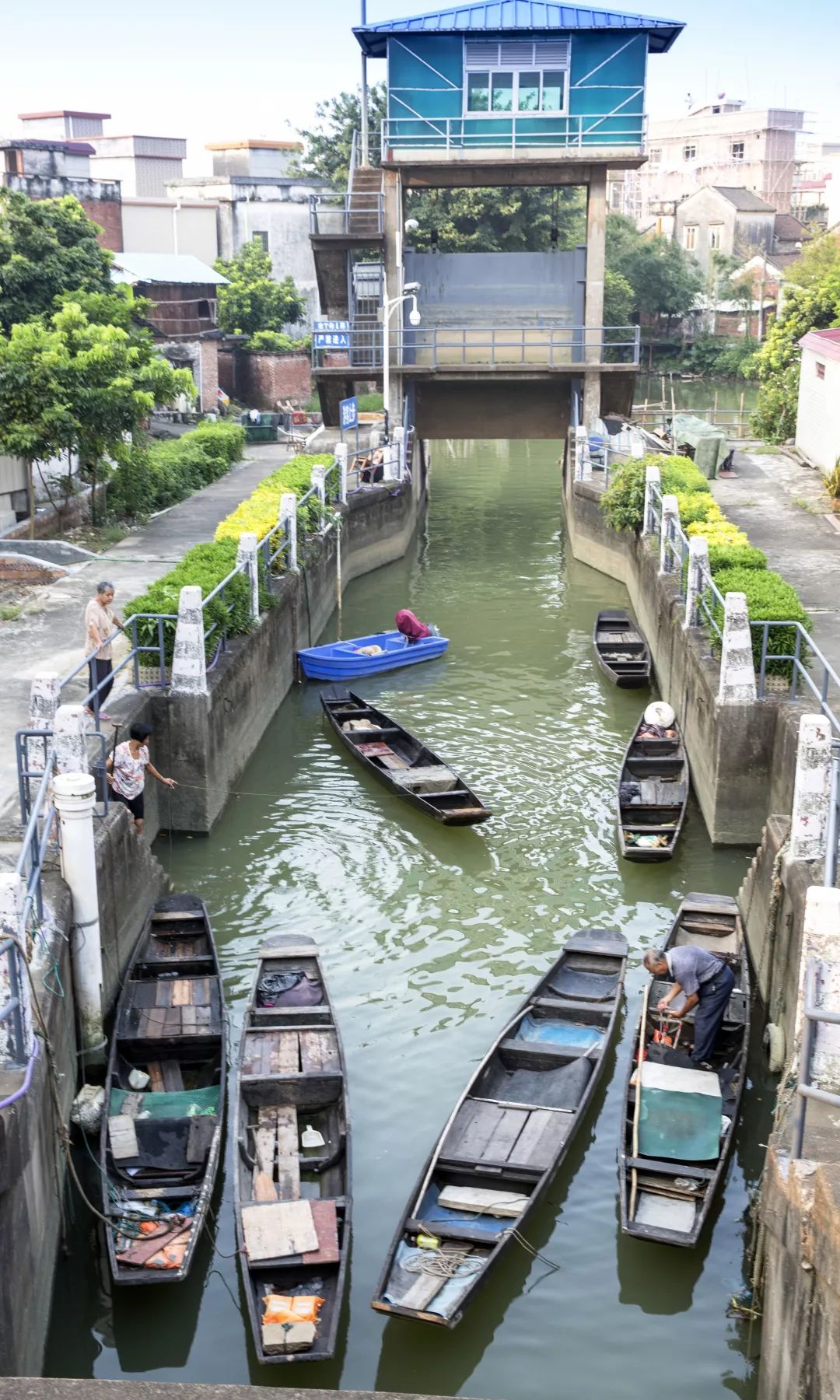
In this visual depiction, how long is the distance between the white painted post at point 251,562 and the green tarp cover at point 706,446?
64.2ft

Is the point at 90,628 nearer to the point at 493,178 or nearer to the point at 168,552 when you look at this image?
the point at 168,552

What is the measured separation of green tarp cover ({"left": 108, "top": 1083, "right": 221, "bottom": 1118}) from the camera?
12.0 metres

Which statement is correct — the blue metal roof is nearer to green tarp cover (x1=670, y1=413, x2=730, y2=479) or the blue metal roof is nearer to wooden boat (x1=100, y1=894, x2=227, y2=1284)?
green tarp cover (x1=670, y1=413, x2=730, y2=479)

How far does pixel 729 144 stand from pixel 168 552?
87.9 meters

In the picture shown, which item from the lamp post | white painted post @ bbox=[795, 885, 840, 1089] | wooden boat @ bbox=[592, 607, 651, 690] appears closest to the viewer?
white painted post @ bbox=[795, 885, 840, 1089]

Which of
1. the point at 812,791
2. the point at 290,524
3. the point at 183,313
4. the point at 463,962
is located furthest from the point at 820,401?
the point at 463,962

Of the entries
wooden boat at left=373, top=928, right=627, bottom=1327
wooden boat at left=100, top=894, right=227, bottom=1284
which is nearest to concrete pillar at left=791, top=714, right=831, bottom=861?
wooden boat at left=373, top=928, right=627, bottom=1327

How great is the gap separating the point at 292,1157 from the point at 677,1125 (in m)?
3.14

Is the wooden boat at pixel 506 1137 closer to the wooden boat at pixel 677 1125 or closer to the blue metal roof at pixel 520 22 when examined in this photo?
the wooden boat at pixel 677 1125

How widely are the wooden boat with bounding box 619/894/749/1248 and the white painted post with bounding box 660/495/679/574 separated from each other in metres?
12.8

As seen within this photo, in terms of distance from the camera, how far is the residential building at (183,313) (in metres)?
47.3

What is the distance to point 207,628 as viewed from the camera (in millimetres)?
19469

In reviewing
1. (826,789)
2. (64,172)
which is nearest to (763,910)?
(826,789)

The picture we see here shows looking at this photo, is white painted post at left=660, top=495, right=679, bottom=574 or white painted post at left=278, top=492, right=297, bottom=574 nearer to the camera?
white painted post at left=660, top=495, right=679, bottom=574
